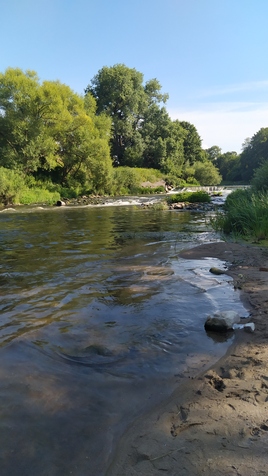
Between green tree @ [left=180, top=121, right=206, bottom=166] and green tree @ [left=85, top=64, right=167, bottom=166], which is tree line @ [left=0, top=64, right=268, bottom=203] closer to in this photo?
green tree @ [left=85, top=64, right=167, bottom=166]

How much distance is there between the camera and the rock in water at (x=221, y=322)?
16.3 feet

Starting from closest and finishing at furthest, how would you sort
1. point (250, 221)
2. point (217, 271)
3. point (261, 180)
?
point (217, 271) → point (250, 221) → point (261, 180)

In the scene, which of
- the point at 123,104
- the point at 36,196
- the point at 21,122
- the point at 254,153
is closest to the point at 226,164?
the point at 254,153

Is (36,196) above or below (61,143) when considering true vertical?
below

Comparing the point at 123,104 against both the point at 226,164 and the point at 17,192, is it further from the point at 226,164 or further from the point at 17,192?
the point at 226,164

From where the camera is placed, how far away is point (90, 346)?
4.61 m

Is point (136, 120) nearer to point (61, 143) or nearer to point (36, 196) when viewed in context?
point (61, 143)

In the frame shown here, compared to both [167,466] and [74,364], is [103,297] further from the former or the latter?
[167,466]

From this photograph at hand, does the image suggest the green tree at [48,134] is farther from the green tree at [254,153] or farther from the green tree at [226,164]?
the green tree at [226,164]

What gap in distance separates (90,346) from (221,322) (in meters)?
1.88

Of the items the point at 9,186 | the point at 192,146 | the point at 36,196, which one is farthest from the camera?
the point at 192,146

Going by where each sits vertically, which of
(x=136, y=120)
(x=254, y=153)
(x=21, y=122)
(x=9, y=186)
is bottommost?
(x=9, y=186)

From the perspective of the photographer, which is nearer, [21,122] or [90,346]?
[90,346]

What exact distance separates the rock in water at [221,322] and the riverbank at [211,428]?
48 cm
